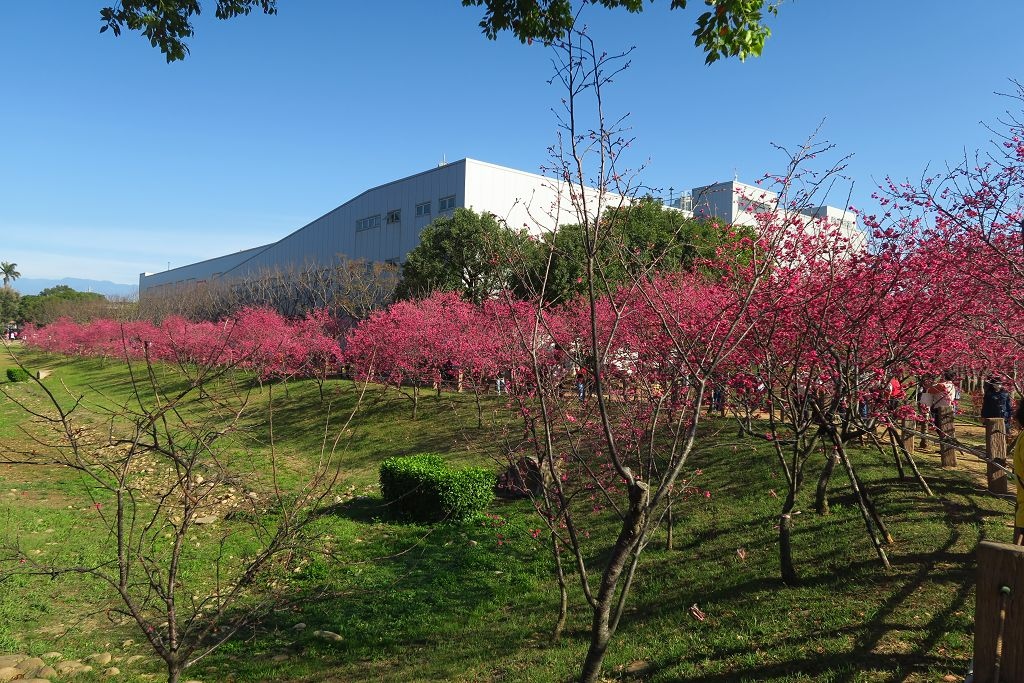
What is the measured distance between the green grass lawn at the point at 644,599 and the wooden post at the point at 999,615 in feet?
8.08

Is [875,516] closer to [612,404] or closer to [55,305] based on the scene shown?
[612,404]

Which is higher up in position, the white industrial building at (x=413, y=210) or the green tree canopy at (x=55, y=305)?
the white industrial building at (x=413, y=210)

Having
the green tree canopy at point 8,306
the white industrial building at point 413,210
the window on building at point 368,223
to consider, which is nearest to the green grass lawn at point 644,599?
the white industrial building at point 413,210

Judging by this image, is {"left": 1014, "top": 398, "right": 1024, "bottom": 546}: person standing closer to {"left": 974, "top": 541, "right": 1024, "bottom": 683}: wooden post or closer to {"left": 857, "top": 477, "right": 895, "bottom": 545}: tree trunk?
{"left": 857, "top": 477, "right": 895, "bottom": 545}: tree trunk

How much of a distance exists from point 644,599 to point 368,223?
3624 centimetres

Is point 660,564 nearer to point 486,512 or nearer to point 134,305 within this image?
point 486,512

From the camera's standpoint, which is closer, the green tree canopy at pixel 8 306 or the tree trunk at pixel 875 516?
the tree trunk at pixel 875 516

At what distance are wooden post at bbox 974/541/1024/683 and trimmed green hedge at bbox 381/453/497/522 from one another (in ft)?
28.2

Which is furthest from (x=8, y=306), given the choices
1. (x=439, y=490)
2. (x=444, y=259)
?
(x=439, y=490)

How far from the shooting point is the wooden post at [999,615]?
2572mm

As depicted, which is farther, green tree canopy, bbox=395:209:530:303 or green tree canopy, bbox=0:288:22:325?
green tree canopy, bbox=0:288:22:325

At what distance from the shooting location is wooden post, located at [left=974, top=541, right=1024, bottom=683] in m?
2.57

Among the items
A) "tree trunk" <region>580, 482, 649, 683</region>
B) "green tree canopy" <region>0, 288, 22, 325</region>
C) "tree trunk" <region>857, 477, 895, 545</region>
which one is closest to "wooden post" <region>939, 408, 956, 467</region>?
"tree trunk" <region>857, 477, 895, 545</region>

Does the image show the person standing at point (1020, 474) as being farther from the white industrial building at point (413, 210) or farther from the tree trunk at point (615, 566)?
the white industrial building at point (413, 210)
